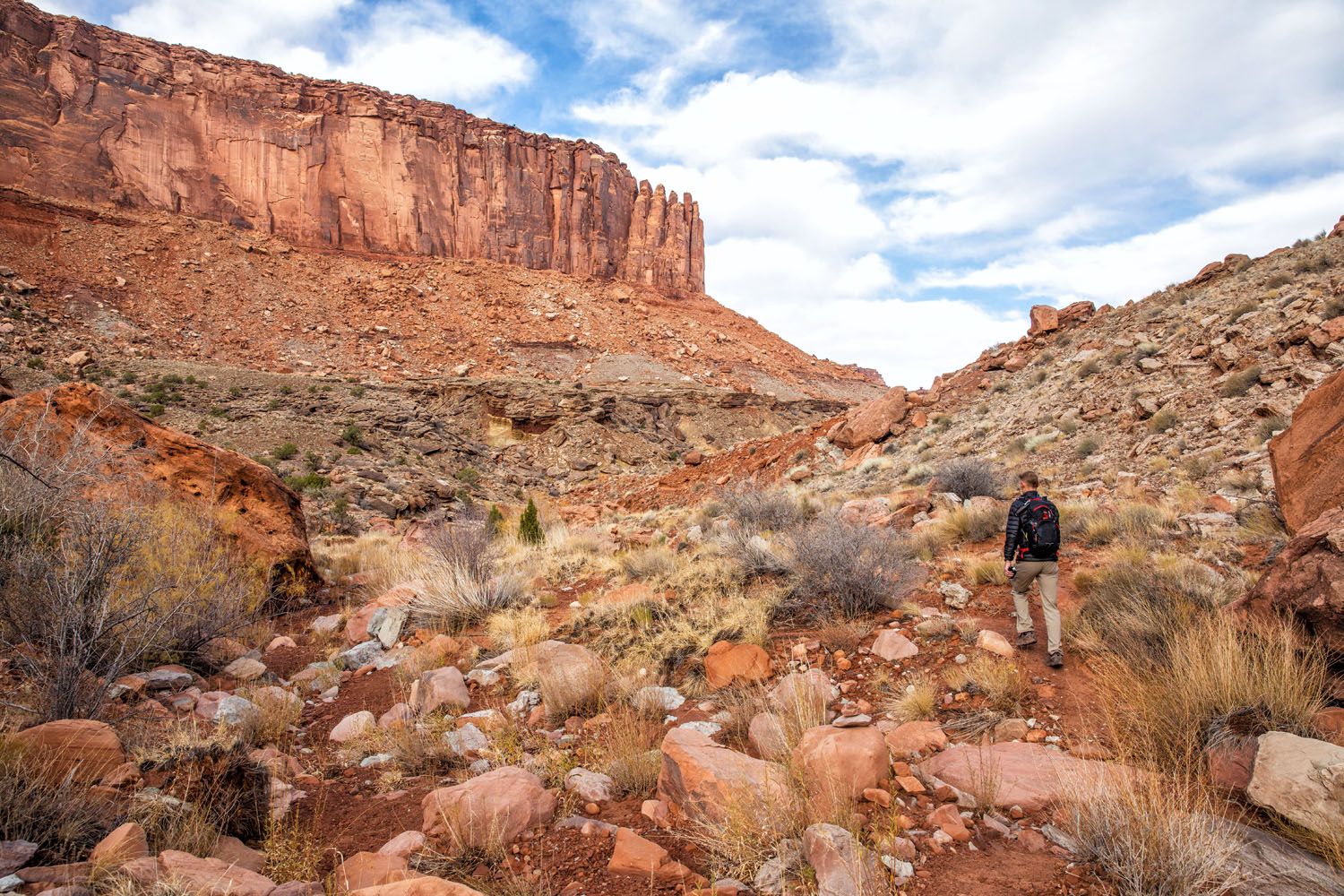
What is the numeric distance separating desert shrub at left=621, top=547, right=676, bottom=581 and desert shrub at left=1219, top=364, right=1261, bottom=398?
958 cm

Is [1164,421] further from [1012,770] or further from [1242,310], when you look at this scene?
[1012,770]

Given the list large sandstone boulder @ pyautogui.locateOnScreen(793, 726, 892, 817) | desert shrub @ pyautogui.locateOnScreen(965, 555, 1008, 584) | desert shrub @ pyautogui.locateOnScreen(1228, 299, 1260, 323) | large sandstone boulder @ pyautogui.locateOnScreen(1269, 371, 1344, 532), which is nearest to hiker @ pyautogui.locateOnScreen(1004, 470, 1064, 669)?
desert shrub @ pyautogui.locateOnScreen(965, 555, 1008, 584)

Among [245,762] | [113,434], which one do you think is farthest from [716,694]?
[113,434]

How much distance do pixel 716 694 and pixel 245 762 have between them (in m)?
2.87

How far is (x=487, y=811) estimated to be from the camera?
120 inches

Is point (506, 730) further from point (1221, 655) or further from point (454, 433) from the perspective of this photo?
point (454, 433)

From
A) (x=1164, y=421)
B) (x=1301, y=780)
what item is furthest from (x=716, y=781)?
(x=1164, y=421)

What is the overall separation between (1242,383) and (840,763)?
11479 mm

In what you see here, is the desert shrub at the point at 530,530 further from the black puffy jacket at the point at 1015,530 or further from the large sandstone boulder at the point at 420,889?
the large sandstone boulder at the point at 420,889

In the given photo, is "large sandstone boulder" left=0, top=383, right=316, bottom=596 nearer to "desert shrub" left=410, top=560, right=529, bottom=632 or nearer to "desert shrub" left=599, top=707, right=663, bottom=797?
"desert shrub" left=410, top=560, right=529, bottom=632

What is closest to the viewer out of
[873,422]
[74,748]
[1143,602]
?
[74,748]

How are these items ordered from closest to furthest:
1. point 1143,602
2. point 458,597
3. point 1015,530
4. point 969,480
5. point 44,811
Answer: point 44,811 < point 1143,602 < point 1015,530 < point 458,597 < point 969,480

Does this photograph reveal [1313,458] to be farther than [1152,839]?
Yes

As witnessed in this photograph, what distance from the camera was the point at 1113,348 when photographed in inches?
615
